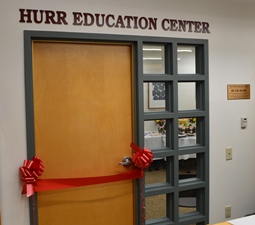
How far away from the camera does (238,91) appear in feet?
9.40

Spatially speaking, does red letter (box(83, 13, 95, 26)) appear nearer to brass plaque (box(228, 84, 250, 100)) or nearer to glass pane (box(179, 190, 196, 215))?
brass plaque (box(228, 84, 250, 100))

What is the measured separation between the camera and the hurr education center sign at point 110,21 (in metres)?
2.09

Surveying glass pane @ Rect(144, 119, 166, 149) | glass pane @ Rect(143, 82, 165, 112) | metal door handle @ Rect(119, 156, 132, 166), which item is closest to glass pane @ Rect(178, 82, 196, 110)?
glass pane @ Rect(143, 82, 165, 112)

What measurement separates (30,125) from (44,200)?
2.16ft

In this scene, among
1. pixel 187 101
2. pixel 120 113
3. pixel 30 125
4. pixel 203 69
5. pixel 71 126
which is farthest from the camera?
pixel 187 101

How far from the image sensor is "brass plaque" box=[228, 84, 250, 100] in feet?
9.26

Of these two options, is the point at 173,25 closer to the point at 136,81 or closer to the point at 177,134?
the point at 136,81

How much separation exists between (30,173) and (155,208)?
2.21m

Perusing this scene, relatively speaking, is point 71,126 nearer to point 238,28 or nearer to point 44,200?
point 44,200

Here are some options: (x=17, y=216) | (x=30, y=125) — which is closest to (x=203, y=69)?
(x=30, y=125)

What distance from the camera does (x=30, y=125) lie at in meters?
2.11

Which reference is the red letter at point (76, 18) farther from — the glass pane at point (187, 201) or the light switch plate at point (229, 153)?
the glass pane at point (187, 201)

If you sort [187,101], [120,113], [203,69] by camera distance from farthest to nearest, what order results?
[187,101] → [203,69] → [120,113]

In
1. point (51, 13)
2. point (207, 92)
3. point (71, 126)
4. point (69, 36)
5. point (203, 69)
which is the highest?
point (51, 13)
